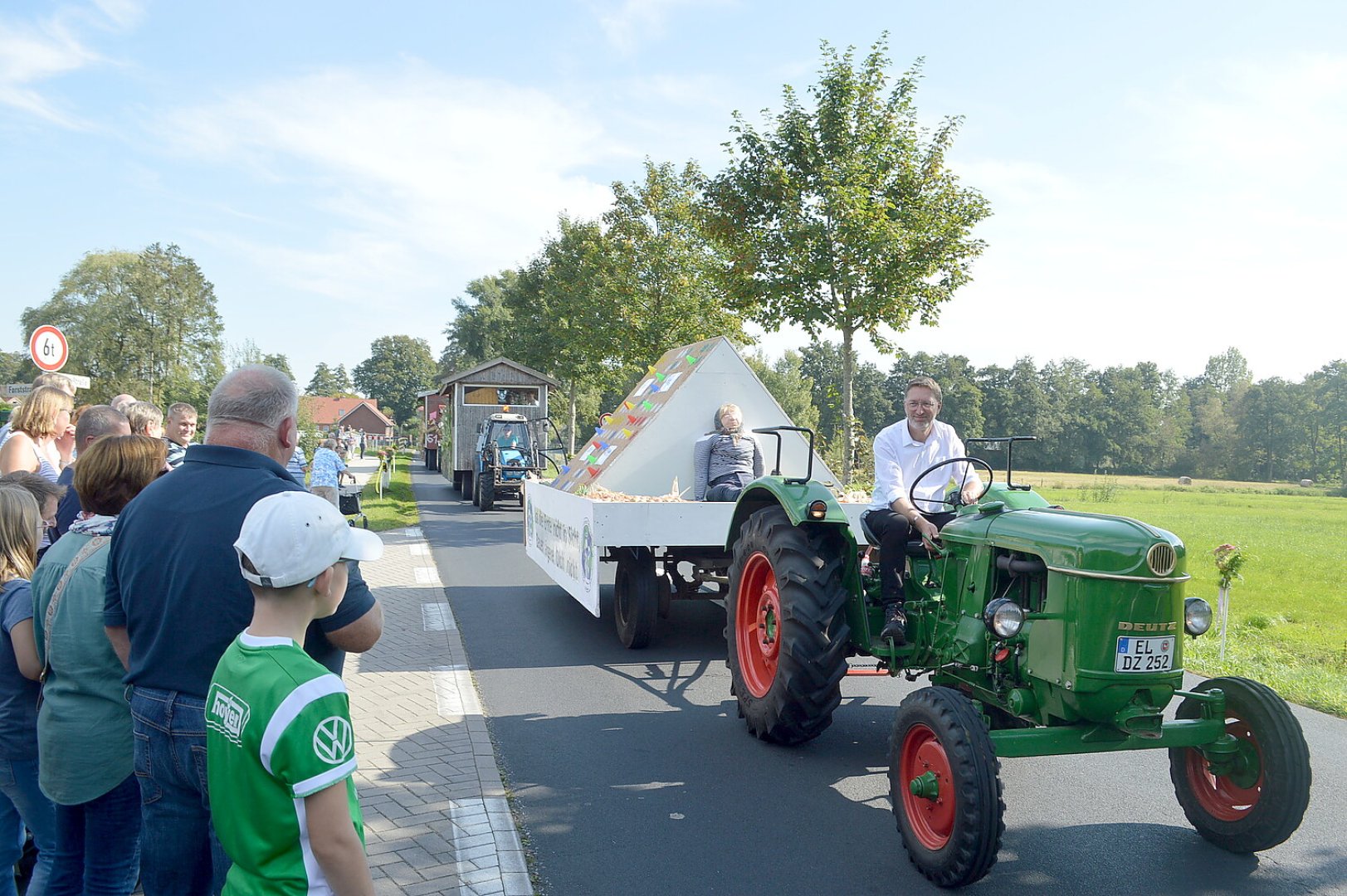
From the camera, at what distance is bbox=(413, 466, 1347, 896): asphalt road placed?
3537mm

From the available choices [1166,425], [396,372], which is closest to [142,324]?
[396,372]

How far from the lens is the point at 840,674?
470 centimetres

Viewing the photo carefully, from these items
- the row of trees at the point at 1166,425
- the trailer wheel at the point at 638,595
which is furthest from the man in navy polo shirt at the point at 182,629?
the row of trees at the point at 1166,425

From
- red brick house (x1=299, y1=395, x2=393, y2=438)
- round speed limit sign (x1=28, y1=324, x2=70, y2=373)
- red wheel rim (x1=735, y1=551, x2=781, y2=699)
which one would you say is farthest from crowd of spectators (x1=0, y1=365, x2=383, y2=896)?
red brick house (x1=299, y1=395, x2=393, y2=438)

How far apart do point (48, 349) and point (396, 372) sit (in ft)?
393

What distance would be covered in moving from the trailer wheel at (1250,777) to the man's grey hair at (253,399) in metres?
3.69

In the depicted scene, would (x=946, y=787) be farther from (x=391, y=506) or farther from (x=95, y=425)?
(x=391, y=506)

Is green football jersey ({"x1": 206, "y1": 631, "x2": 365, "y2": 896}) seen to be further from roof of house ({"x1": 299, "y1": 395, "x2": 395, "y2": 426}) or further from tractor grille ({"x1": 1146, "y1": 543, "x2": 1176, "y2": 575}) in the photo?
roof of house ({"x1": 299, "y1": 395, "x2": 395, "y2": 426})

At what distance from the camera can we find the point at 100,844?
2.67 meters

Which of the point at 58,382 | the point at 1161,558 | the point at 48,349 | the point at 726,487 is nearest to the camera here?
the point at 1161,558

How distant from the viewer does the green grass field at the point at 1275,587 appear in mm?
7137

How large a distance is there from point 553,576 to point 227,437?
19.2 ft

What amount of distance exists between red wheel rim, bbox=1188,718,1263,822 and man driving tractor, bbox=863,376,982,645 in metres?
1.37

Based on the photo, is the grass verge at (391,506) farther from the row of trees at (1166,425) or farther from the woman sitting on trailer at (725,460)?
the row of trees at (1166,425)
